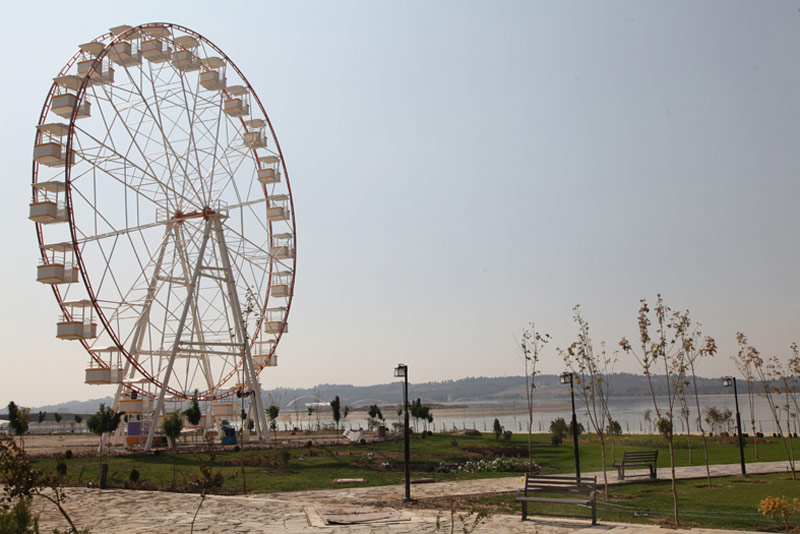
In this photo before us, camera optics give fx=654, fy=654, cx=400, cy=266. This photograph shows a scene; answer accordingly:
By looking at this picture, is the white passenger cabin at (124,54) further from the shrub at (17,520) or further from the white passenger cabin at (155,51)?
the shrub at (17,520)

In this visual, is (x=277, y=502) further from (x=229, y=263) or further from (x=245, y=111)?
(x=245, y=111)

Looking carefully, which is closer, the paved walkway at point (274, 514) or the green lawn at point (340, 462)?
the paved walkway at point (274, 514)

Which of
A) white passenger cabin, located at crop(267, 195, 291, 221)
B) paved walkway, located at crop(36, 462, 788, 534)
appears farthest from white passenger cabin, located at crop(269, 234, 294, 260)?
paved walkway, located at crop(36, 462, 788, 534)

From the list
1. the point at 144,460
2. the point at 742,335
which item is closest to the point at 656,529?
the point at 742,335

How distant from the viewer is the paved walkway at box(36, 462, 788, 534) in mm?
10945

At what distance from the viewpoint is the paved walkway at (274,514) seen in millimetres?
10945

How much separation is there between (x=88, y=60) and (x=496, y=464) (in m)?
23.6

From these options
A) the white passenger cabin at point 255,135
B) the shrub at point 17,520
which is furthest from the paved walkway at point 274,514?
the white passenger cabin at point 255,135

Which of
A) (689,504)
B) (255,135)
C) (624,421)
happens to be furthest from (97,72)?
(624,421)

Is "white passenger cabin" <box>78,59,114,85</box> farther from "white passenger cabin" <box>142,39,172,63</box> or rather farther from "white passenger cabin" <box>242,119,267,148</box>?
"white passenger cabin" <box>242,119,267,148</box>

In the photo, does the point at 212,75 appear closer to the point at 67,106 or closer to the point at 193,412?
the point at 67,106

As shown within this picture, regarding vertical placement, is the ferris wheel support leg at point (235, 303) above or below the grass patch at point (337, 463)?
above

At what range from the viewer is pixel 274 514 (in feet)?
41.9

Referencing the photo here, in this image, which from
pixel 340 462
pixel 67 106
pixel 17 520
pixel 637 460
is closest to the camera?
pixel 17 520
